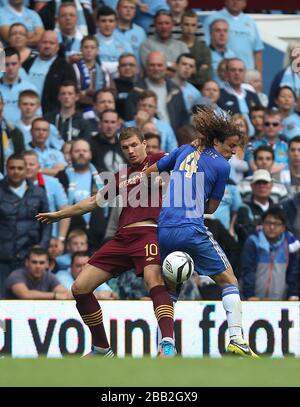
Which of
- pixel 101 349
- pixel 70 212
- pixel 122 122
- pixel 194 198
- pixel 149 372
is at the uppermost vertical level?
pixel 122 122

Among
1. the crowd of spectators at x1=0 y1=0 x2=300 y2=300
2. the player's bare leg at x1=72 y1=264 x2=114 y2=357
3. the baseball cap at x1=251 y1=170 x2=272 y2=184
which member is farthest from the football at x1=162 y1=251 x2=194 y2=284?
the baseball cap at x1=251 y1=170 x2=272 y2=184

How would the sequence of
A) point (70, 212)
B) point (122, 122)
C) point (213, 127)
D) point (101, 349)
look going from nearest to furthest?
point (213, 127)
point (70, 212)
point (101, 349)
point (122, 122)

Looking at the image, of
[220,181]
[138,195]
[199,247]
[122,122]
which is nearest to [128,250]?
[138,195]

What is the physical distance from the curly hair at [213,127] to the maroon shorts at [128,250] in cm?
104

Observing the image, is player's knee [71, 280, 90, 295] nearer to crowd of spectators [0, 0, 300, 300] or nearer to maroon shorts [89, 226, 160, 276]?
maroon shorts [89, 226, 160, 276]

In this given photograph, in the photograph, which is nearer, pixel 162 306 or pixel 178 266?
pixel 178 266

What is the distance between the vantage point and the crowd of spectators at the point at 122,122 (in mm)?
14609

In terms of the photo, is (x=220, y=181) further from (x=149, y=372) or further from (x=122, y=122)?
(x=122, y=122)

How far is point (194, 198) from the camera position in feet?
35.5

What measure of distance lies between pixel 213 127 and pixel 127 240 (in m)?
1.34

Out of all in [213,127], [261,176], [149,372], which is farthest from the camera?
[261,176]

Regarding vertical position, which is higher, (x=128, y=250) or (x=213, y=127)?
(x=213, y=127)

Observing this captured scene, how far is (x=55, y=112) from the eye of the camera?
51.2 feet

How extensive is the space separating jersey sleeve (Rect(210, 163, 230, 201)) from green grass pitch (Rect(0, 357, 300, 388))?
5.94 feet
